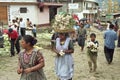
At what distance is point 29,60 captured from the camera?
20.3ft

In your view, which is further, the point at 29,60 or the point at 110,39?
the point at 110,39

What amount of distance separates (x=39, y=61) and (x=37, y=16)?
109 ft

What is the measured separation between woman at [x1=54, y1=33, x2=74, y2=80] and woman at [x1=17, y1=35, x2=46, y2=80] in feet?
5.85

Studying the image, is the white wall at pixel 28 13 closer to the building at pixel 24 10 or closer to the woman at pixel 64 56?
the building at pixel 24 10

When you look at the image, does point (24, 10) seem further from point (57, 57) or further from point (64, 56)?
point (64, 56)

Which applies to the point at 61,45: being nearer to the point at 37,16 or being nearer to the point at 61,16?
the point at 61,16

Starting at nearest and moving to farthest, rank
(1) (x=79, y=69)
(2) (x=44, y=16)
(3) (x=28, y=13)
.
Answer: (1) (x=79, y=69), (3) (x=28, y=13), (2) (x=44, y=16)

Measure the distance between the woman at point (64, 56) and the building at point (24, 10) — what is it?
29.0 meters

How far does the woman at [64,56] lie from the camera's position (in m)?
7.98

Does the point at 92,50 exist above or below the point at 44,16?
above

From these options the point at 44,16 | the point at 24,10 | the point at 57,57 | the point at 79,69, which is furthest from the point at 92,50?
the point at 44,16

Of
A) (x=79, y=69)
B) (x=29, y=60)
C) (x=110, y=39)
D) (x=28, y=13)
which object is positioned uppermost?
(x=29, y=60)

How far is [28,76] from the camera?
248 inches

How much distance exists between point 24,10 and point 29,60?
32.2 meters
